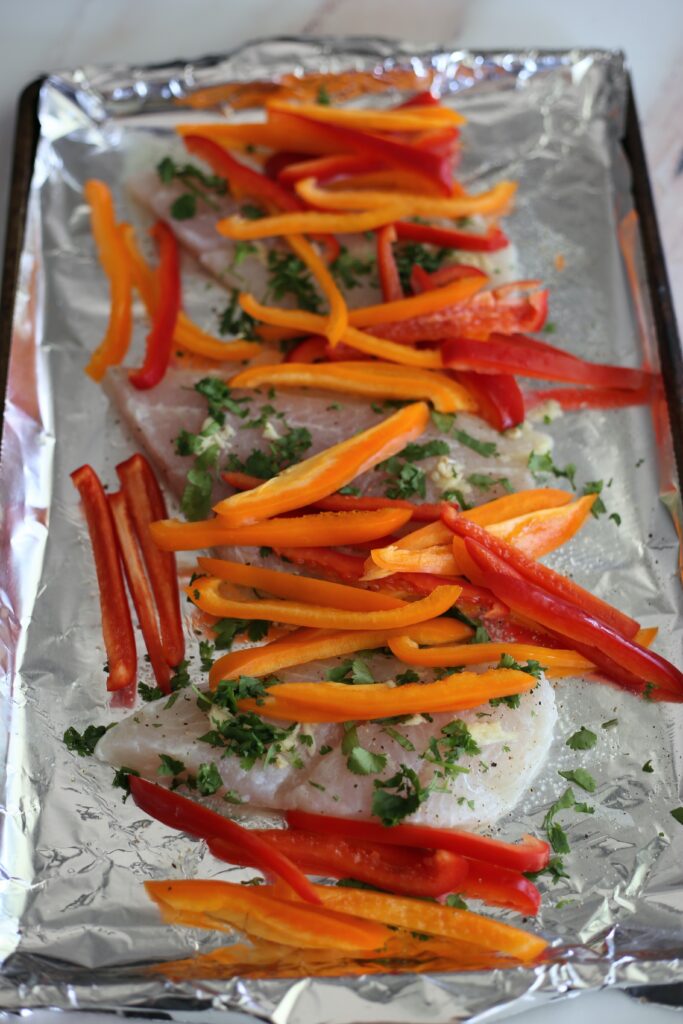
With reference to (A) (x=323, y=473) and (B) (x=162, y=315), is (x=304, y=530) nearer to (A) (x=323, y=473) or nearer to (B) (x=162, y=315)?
(A) (x=323, y=473)

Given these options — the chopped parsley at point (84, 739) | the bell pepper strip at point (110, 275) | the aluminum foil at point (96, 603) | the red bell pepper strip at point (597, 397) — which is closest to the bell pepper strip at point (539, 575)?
the aluminum foil at point (96, 603)

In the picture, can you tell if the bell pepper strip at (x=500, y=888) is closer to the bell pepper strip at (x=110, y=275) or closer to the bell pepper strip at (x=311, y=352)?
the bell pepper strip at (x=311, y=352)

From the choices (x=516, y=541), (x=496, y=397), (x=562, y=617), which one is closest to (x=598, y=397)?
(x=496, y=397)

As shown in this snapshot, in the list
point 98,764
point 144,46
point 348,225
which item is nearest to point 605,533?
point 348,225

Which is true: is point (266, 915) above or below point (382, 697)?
below

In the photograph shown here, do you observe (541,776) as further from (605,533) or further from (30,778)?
(30,778)

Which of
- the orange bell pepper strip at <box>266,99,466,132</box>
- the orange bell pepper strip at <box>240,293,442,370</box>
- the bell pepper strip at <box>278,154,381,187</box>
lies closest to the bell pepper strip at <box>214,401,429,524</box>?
the orange bell pepper strip at <box>240,293,442,370</box>
